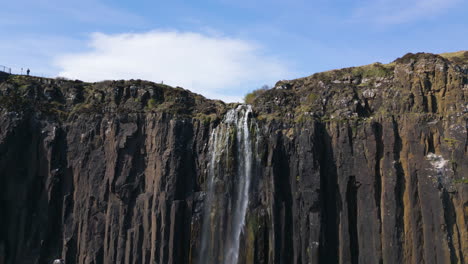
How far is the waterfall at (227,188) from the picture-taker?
121 feet

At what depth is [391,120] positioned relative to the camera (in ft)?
117

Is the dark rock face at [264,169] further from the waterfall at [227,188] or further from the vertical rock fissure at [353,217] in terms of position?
the waterfall at [227,188]

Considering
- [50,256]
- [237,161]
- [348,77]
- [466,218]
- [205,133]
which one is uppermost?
[348,77]

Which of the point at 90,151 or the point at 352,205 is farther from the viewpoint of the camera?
the point at 90,151

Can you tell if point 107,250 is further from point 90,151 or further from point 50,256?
point 90,151

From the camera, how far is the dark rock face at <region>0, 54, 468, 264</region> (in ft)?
110

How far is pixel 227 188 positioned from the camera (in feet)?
125

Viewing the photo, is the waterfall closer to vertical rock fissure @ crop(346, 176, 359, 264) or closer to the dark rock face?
the dark rock face

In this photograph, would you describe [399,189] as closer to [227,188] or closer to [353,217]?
[353,217]

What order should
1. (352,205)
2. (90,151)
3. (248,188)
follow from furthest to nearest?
(90,151) → (248,188) → (352,205)

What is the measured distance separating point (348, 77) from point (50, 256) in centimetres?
3129

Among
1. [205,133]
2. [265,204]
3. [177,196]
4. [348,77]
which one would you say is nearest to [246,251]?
[265,204]

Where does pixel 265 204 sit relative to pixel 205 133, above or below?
below

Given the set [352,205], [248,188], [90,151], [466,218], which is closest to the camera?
[466,218]
